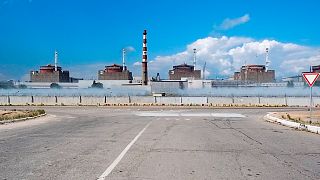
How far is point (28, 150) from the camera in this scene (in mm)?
11117

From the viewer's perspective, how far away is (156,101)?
63.0m

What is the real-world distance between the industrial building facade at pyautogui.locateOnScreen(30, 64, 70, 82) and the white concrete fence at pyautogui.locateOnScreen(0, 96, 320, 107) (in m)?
59.9

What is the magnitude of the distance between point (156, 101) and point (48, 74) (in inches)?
2720

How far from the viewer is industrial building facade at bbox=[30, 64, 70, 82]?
123 metres

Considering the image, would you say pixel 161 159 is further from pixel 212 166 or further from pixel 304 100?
pixel 304 100

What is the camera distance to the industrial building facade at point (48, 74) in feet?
405

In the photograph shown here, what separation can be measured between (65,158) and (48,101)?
187 feet

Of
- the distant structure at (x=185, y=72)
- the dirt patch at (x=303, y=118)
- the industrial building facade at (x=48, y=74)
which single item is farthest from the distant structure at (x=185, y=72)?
the dirt patch at (x=303, y=118)

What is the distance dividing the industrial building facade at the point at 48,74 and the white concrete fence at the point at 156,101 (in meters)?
59.9

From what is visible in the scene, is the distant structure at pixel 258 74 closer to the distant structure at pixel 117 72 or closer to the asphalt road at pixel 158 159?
the distant structure at pixel 117 72

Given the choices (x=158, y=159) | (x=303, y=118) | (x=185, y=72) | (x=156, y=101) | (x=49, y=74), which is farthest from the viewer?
(x=185, y=72)

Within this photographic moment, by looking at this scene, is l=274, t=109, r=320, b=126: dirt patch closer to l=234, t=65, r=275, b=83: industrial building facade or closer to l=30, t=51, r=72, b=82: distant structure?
l=234, t=65, r=275, b=83: industrial building facade

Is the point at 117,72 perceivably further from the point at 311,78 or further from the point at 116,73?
the point at 311,78

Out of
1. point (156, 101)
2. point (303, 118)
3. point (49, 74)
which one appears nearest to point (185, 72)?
point (49, 74)
